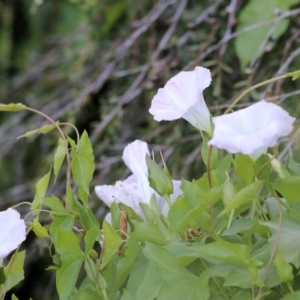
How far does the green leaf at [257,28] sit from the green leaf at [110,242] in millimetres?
709

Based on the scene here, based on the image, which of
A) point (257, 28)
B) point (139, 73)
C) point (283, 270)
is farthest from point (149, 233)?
point (139, 73)

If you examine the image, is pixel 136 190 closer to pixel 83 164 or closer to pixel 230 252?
pixel 83 164

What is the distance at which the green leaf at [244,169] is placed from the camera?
1.47 feet

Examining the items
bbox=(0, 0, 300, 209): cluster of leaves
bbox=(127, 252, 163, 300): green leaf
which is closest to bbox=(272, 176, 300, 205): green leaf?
bbox=(127, 252, 163, 300): green leaf

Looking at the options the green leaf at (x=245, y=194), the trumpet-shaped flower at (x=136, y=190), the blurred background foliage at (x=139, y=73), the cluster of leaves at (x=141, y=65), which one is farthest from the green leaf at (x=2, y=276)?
the cluster of leaves at (x=141, y=65)

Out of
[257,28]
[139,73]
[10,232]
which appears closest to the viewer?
[10,232]

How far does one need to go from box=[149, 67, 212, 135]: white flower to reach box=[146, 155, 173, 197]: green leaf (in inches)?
1.4

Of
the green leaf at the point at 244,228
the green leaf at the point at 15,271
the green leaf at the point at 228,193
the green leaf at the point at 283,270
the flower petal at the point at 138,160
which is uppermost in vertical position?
the green leaf at the point at 228,193

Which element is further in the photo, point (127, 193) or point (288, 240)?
point (127, 193)

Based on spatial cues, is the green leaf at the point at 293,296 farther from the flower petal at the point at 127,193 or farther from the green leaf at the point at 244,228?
the flower petal at the point at 127,193

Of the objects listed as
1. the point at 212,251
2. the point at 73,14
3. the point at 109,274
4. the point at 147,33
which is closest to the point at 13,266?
the point at 109,274

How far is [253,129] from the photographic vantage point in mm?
416

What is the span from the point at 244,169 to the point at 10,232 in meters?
0.19

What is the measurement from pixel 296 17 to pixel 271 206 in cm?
74
